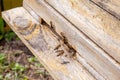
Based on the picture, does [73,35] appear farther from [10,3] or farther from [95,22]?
[10,3]

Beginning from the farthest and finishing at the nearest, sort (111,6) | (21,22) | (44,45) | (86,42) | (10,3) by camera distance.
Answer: (10,3), (21,22), (44,45), (86,42), (111,6)

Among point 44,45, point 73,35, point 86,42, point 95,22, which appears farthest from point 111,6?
point 44,45

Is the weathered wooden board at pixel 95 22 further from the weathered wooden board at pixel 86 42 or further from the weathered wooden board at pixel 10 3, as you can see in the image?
the weathered wooden board at pixel 10 3

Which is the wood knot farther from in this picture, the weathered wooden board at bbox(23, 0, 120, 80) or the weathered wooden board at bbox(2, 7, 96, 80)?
the weathered wooden board at bbox(23, 0, 120, 80)

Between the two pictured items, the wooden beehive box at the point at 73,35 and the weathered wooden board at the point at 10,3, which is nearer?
the wooden beehive box at the point at 73,35

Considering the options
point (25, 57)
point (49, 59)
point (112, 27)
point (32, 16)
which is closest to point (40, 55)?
point (49, 59)

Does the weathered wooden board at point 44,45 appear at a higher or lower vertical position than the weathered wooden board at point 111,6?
lower

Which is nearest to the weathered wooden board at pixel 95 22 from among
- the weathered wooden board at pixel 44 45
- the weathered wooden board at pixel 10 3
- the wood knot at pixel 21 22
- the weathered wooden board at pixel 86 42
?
the weathered wooden board at pixel 86 42
